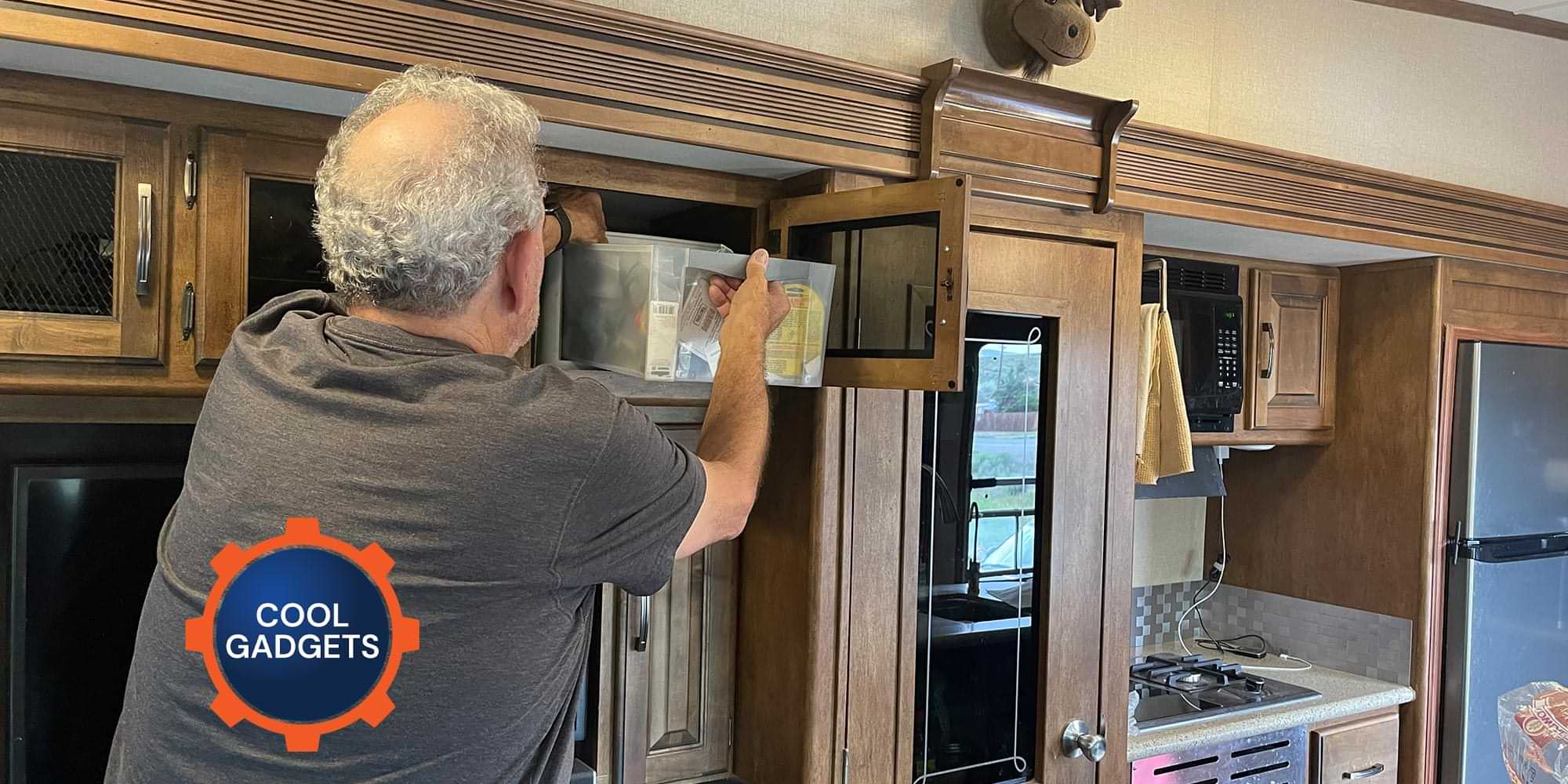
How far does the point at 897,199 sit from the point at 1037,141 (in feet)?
1.81

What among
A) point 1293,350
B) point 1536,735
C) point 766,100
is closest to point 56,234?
point 766,100

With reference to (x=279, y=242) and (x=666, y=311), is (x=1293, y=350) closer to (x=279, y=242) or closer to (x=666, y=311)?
(x=666, y=311)

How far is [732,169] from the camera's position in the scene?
2027 mm

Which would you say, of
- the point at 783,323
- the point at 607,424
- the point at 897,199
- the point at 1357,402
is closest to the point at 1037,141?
the point at 897,199

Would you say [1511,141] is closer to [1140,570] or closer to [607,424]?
[1140,570]

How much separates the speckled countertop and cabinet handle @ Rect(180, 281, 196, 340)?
79.6 inches

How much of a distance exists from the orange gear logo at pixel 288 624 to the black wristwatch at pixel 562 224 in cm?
75

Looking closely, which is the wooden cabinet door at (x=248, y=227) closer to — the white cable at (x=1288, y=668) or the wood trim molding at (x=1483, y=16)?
the wood trim molding at (x=1483, y=16)

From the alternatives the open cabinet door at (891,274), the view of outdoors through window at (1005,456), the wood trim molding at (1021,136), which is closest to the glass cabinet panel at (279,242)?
the open cabinet door at (891,274)

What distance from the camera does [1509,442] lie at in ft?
10.1

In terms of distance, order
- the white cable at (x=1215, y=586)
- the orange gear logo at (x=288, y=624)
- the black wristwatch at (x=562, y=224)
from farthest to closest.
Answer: the white cable at (x=1215, y=586) < the black wristwatch at (x=562, y=224) < the orange gear logo at (x=288, y=624)

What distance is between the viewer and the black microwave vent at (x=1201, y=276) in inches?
117

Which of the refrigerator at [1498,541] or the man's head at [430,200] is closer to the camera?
the man's head at [430,200]

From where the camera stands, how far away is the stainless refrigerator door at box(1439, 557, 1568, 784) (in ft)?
9.92
